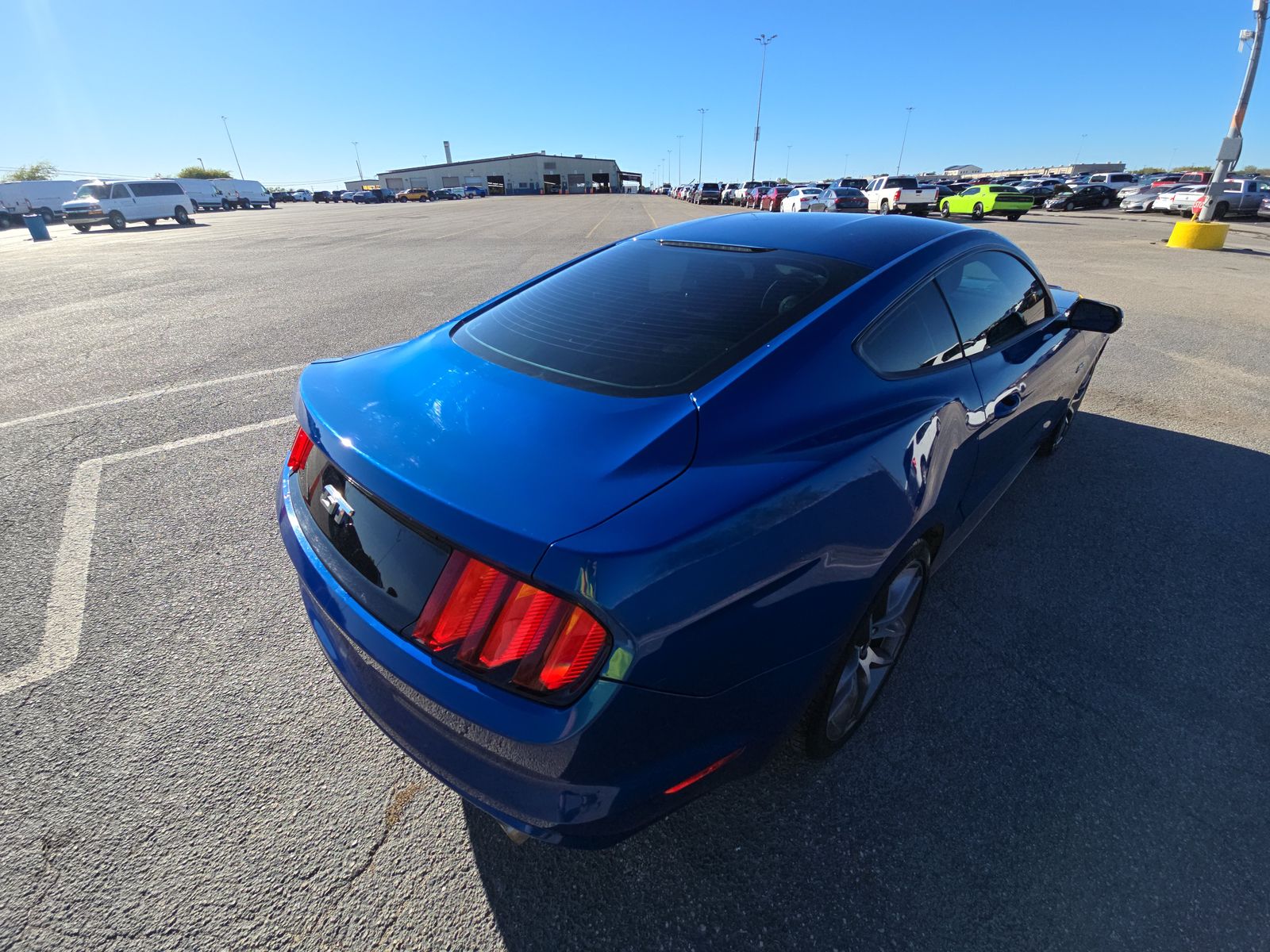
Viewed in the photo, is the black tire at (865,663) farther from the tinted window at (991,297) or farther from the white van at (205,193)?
the white van at (205,193)

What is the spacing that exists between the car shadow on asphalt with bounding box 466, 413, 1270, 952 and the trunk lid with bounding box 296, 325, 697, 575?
970 mm

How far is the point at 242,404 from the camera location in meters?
4.56

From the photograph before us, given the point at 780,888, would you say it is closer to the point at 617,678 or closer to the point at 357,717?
the point at 617,678

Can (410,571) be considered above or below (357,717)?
above

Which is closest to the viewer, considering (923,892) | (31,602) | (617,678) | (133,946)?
(617,678)

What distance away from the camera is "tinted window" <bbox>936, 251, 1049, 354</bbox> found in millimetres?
2234

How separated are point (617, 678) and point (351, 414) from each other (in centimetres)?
105

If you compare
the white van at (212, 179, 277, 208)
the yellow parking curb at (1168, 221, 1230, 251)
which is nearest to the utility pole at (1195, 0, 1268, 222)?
the yellow parking curb at (1168, 221, 1230, 251)

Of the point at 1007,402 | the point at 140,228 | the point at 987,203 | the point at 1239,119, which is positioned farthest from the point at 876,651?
the point at 140,228

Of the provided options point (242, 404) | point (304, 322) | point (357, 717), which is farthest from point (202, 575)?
point (304, 322)

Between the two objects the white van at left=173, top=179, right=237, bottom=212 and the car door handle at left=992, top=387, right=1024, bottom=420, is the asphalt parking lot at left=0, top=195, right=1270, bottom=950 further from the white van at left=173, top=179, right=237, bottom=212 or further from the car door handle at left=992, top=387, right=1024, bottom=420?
the white van at left=173, top=179, right=237, bottom=212

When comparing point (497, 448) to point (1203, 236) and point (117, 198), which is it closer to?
point (1203, 236)

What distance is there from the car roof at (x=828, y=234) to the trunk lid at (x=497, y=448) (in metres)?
1.08

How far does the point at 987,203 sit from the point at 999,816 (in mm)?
30189
